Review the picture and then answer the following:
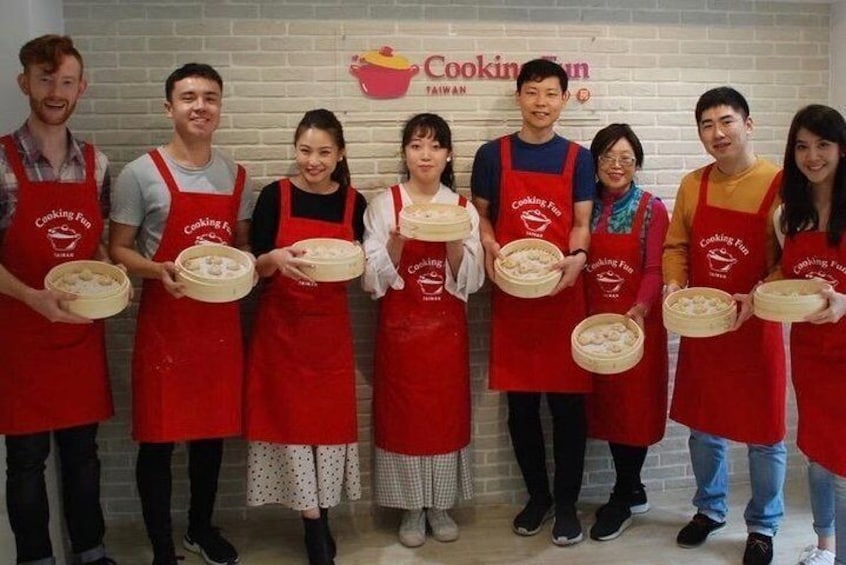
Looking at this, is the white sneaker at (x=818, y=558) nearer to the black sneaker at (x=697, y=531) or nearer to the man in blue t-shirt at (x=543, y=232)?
the black sneaker at (x=697, y=531)

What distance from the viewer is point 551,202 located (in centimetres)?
303

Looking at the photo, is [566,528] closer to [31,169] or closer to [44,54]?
[31,169]

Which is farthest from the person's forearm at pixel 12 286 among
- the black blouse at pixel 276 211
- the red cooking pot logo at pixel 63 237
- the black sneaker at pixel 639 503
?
the black sneaker at pixel 639 503

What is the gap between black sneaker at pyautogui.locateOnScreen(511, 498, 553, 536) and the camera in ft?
10.5

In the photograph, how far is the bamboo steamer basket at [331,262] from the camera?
2.56 metres

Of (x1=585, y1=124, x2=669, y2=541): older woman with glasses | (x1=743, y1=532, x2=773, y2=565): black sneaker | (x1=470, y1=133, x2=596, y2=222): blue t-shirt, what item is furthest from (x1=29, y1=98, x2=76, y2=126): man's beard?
(x1=743, y1=532, x2=773, y2=565): black sneaker

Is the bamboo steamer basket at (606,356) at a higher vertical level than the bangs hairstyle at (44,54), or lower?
lower

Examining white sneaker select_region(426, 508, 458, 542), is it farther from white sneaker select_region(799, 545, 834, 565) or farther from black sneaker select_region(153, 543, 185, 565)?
white sneaker select_region(799, 545, 834, 565)

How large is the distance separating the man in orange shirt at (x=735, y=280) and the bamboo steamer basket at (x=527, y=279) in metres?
0.43

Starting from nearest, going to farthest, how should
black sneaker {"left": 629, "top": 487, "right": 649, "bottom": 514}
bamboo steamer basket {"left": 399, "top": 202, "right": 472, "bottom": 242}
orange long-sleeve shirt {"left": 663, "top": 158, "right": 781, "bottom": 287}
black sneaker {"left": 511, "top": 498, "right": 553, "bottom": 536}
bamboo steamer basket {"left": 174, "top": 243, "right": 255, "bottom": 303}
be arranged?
bamboo steamer basket {"left": 174, "top": 243, "right": 255, "bottom": 303} → bamboo steamer basket {"left": 399, "top": 202, "right": 472, "bottom": 242} → orange long-sleeve shirt {"left": 663, "top": 158, "right": 781, "bottom": 287} → black sneaker {"left": 511, "top": 498, "right": 553, "bottom": 536} → black sneaker {"left": 629, "top": 487, "right": 649, "bottom": 514}

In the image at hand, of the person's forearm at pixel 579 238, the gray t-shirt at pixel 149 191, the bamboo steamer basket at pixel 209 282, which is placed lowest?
the bamboo steamer basket at pixel 209 282

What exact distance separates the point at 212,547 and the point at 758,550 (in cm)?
204

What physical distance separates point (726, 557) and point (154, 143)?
9.08 feet

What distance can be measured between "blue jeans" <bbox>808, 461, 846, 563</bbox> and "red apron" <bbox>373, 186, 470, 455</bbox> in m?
1.26
